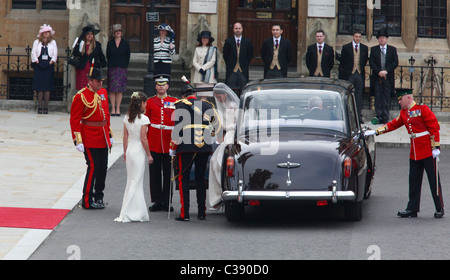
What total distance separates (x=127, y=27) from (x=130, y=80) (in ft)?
6.66

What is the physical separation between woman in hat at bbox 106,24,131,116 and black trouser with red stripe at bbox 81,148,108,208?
31.4 feet

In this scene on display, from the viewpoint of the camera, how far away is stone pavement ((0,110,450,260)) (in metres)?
10.8

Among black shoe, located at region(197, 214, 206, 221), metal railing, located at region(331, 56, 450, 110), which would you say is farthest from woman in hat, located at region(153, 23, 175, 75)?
black shoe, located at region(197, 214, 206, 221)

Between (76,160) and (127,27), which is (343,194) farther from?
(127,27)

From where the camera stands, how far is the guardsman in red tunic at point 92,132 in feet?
41.7

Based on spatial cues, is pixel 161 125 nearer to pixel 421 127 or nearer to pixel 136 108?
pixel 136 108

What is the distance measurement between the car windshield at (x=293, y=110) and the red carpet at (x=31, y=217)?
2636mm

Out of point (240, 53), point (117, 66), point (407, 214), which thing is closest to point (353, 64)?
point (240, 53)

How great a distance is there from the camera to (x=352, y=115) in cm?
1273

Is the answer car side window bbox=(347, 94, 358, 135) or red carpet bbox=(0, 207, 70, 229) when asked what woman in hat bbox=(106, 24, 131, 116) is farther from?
car side window bbox=(347, 94, 358, 135)

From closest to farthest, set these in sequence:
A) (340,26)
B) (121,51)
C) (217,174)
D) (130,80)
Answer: (217,174) → (121,51) → (130,80) → (340,26)

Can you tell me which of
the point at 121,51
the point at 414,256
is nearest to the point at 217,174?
the point at 414,256

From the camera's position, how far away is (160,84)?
12.8m
